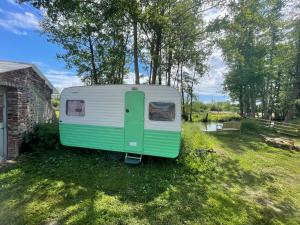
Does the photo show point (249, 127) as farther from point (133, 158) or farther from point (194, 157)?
point (133, 158)

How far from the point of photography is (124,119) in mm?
6184

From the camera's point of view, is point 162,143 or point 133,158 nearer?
point 162,143

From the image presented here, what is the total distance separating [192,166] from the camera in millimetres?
6082

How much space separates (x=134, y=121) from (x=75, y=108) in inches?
82.2

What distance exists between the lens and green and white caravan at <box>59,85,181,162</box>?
Result: 5.74 m

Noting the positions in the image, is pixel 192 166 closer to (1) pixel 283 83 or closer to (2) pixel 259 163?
(2) pixel 259 163

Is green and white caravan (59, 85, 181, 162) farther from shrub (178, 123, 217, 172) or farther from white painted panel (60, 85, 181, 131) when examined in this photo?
shrub (178, 123, 217, 172)

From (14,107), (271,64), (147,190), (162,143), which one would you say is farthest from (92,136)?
(271,64)

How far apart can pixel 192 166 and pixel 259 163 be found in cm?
282

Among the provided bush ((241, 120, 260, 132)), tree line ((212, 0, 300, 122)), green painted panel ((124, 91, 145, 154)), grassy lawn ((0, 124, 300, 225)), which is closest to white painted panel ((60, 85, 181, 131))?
green painted panel ((124, 91, 145, 154))

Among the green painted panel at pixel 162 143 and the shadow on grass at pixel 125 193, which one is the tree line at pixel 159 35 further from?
the shadow on grass at pixel 125 193

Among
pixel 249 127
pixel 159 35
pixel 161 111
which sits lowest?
pixel 249 127

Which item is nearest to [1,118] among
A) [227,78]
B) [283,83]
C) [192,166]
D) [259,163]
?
[192,166]

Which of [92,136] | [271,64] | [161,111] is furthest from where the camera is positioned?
[271,64]
